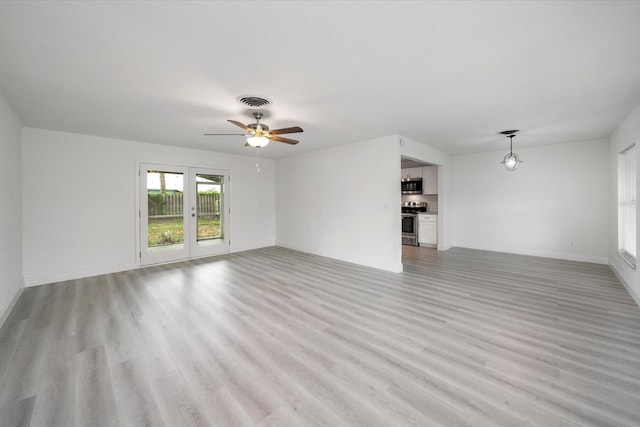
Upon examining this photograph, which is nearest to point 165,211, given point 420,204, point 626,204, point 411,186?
point 411,186

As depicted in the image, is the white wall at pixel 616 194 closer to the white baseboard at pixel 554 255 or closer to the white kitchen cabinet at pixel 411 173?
the white baseboard at pixel 554 255

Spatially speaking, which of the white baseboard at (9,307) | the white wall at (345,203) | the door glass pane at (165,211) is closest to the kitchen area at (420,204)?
the white wall at (345,203)

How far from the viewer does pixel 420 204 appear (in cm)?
820

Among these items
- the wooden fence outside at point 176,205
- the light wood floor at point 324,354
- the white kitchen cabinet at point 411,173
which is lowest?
the light wood floor at point 324,354

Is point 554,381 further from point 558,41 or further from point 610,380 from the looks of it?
point 558,41

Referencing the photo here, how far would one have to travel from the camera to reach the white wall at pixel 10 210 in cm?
317

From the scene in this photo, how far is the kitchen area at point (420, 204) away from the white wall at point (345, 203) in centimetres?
252

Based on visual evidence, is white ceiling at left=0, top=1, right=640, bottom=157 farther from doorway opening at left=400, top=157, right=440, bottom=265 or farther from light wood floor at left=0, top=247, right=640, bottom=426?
doorway opening at left=400, top=157, right=440, bottom=265

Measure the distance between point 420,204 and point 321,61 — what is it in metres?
6.76

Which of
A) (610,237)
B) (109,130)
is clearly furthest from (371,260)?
(109,130)

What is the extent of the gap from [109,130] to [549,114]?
7.00 meters

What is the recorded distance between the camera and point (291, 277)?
474cm

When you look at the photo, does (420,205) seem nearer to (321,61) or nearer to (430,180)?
(430,180)

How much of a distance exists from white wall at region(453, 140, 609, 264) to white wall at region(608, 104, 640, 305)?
0.34 meters
